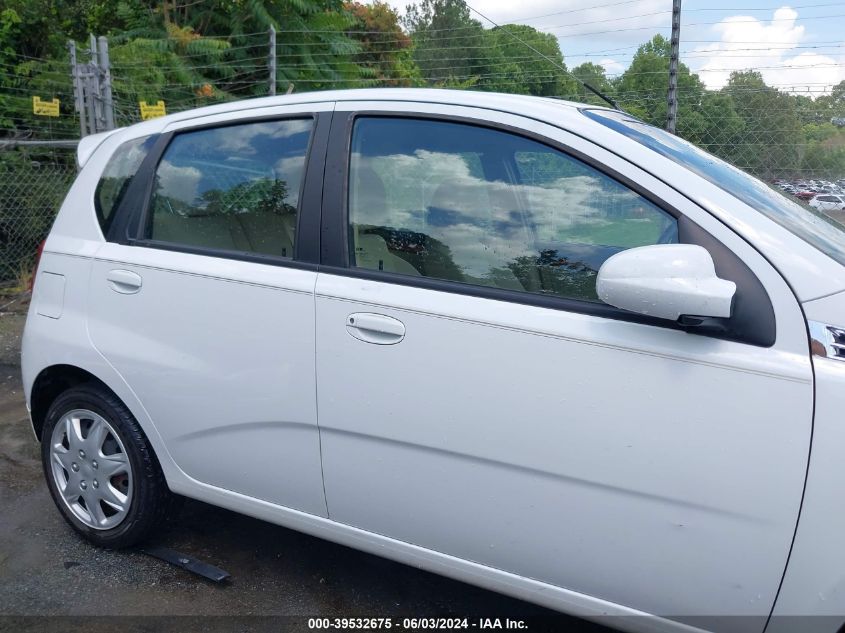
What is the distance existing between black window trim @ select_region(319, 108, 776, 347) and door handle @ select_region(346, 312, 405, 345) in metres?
0.13

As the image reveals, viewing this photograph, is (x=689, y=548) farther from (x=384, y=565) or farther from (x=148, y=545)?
(x=148, y=545)

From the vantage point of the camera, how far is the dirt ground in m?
2.81

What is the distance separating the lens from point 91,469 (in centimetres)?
316

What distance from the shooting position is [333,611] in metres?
2.86

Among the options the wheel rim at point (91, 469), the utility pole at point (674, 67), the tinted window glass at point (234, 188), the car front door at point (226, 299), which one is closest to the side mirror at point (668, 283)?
the car front door at point (226, 299)

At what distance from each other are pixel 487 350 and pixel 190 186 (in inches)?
57.3

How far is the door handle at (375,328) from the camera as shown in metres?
2.34

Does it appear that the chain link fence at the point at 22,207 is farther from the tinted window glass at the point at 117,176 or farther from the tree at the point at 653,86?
the tree at the point at 653,86

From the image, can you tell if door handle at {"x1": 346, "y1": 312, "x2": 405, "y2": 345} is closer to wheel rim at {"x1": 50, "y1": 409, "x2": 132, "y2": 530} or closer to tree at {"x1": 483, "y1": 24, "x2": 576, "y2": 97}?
wheel rim at {"x1": 50, "y1": 409, "x2": 132, "y2": 530}

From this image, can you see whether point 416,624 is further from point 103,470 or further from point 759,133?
point 759,133

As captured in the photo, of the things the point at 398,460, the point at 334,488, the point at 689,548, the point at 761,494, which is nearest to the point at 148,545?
the point at 334,488

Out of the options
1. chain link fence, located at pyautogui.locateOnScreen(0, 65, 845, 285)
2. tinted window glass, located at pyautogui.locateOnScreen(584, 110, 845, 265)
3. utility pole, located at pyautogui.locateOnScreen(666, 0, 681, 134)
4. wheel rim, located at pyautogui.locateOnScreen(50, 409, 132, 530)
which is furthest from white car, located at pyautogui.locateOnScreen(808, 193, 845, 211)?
wheel rim, located at pyautogui.locateOnScreen(50, 409, 132, 530)

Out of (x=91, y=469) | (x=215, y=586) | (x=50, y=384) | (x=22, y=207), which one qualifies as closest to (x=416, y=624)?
(x=215, y=586)

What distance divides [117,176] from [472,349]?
70.1 inches
